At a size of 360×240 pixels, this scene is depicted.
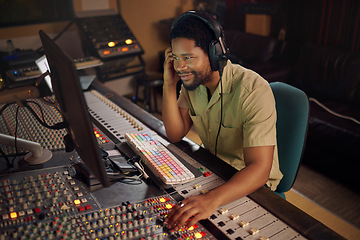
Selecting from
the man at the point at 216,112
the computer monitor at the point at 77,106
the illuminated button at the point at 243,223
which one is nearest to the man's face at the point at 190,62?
the man at the point at 216,112

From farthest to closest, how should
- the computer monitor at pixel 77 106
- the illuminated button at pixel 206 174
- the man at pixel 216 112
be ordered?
the illuminated button at pixel 206 174 → the man at pixel 216 112 → the computer monitor at pixel 77 106

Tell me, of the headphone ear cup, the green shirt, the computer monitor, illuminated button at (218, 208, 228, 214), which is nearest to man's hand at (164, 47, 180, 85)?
the green shirt

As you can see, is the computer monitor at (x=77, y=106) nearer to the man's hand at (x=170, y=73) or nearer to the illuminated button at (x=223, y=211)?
Answer: the illuminated button at (x=223, y=211)

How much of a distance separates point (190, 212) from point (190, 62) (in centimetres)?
56

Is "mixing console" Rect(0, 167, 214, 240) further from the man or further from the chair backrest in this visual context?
the chair backrest

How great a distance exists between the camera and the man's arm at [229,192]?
3.18 feet

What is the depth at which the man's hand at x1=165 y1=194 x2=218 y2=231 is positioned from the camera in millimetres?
956

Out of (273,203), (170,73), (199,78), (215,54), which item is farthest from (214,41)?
(273,203)

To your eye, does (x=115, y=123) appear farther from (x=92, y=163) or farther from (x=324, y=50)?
(x=324, y=50)

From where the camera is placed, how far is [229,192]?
1.06m

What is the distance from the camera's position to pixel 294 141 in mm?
1369

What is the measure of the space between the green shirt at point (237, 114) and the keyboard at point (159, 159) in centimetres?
24

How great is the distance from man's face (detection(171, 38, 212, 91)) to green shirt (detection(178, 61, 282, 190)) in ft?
0.36

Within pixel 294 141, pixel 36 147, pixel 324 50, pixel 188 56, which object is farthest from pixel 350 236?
pixel 324 50
